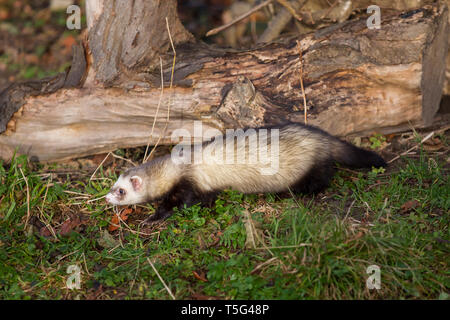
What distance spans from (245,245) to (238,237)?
0.33ft

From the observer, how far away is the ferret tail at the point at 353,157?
463 cm

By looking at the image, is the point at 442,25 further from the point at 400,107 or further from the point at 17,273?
the point at 17,273

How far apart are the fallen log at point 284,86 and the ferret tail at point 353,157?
508 mm

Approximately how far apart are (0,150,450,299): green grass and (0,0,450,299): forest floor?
1 cm

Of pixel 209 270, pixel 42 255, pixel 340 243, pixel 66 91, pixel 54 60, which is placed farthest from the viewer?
pixel 54 60

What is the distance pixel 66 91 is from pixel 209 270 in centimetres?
273

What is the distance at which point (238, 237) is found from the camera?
3818 millimetres

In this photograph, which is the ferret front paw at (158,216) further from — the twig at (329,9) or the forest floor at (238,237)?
the twig at (329,9)

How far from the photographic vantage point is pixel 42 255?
159 inches

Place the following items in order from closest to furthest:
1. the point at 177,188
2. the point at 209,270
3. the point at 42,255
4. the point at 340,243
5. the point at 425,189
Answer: the point at 340,243 → the point at 209,270 → the point at 42,255 → the point at 425,189 → the point at 177,188

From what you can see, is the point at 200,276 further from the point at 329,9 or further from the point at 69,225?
the point at 329,9

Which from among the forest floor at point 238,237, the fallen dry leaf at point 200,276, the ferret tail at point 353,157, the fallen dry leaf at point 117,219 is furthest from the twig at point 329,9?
the fallen dry leaf at point 200,276

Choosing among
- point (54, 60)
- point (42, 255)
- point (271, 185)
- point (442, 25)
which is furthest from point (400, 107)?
point (54, 60)

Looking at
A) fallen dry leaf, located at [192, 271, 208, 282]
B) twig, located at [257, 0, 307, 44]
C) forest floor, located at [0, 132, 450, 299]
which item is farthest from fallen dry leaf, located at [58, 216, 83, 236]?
twig, located at [257, 0, 307, 44]
